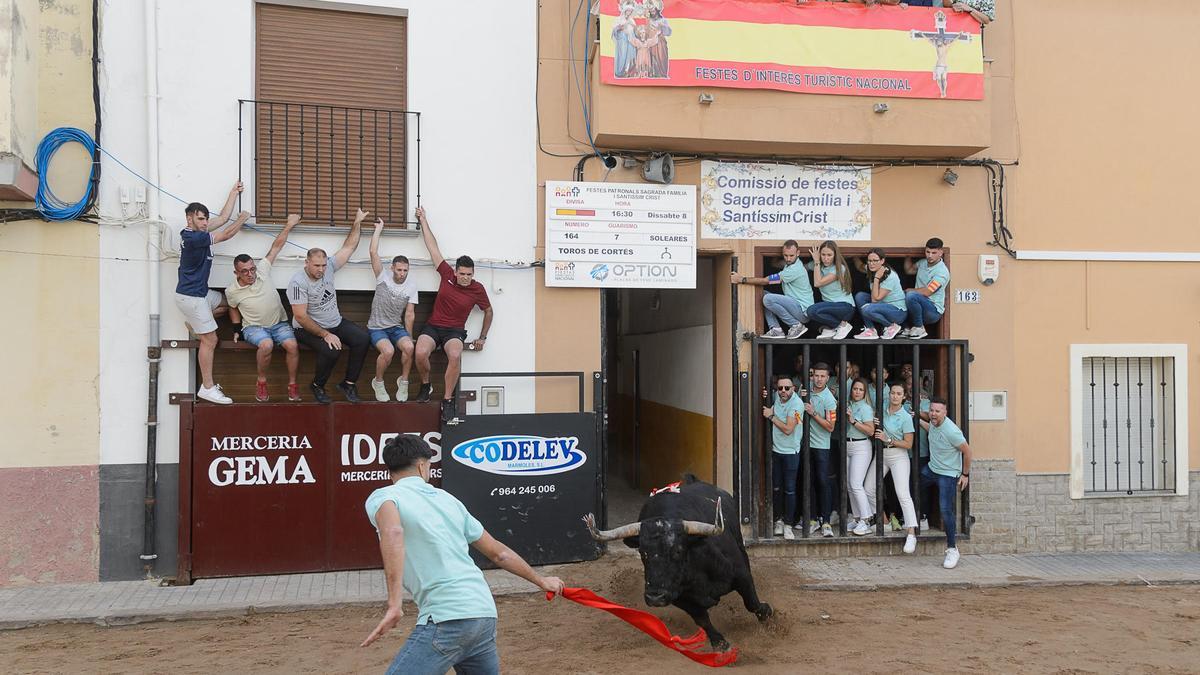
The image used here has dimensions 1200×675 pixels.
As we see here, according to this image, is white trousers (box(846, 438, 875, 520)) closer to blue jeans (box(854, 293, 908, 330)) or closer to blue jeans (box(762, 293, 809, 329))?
blue jeans (box(854, 293, 908, 330))

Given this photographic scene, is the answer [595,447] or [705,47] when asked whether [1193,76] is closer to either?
[705,47]

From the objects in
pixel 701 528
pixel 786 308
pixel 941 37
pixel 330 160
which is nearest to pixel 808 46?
pixel 941 37

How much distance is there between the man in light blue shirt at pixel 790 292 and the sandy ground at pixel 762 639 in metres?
2.96

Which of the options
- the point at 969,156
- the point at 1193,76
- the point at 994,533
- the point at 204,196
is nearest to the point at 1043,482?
the point at 994,533

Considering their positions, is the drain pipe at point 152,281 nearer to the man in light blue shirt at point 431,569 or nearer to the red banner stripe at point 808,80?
the red banner stripe at point 808,80

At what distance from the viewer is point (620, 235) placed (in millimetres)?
10055

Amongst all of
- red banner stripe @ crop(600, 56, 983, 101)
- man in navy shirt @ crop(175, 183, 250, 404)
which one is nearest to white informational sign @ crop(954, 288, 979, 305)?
red banner stripe @ crop(600, 56, 983, 101)

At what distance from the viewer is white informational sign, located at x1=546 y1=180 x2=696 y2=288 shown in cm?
992

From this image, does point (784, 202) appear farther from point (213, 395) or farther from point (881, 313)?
point (213, 395)

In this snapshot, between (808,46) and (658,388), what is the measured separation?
5.66 metres

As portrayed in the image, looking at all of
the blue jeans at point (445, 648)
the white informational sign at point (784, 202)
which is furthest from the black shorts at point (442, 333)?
the blue jeans at point (445, 648)

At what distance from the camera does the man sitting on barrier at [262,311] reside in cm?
887

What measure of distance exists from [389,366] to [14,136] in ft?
13.3

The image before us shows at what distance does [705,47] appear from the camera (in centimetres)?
972
